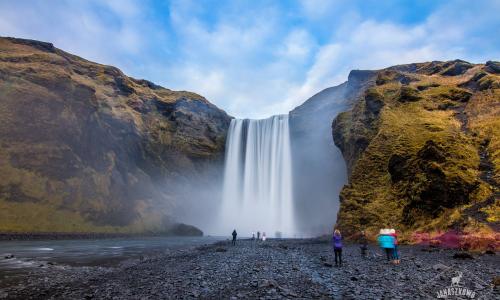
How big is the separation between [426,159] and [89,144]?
275 ft

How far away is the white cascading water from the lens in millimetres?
99625

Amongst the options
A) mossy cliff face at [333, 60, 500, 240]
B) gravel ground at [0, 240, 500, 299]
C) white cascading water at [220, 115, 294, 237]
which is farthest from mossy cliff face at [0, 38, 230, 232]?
mossy cliff face at [333, 60, 500, 240]

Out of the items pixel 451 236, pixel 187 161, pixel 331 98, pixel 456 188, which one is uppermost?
pixel 331 98

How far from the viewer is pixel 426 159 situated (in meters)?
41.2

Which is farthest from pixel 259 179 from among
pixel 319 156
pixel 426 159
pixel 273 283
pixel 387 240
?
pixel 273 283

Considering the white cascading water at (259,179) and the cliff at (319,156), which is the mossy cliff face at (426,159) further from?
the white cascading water at (259,179)

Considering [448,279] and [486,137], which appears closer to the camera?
[448,279]

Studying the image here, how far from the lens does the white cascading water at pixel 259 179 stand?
99.6 metres

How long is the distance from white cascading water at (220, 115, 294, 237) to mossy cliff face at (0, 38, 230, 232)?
8.67 meters

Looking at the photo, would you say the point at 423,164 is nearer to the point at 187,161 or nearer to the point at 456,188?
the point at 456,188

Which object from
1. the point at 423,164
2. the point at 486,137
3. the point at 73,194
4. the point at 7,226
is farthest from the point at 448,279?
the point at 73,194

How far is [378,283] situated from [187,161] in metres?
104

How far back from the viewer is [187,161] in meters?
115

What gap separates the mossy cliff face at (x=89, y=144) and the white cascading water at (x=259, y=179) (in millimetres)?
8673
